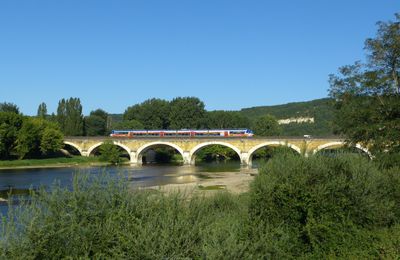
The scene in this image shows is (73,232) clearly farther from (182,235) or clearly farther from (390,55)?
(390,55)

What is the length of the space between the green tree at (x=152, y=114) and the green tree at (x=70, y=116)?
24.9 metres

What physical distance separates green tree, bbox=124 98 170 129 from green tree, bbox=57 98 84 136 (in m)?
24.9

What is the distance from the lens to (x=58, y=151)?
255 ft

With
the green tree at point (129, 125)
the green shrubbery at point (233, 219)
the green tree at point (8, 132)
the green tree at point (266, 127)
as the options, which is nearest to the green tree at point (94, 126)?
the green tree at point (129, 125)

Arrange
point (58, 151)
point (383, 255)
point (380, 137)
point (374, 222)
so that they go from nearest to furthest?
point (383, 255)
point (374, 222)
point (380, 137)
point (58, 151)

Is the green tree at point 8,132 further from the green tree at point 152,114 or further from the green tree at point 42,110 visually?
the green tree at point 152,114

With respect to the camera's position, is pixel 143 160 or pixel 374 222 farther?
pixel 143 160

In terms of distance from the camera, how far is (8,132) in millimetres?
62656

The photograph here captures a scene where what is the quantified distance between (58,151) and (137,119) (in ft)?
128

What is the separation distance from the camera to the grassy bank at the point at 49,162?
6128 cm

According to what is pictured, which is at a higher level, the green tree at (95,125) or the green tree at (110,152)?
the green tree at (95,125)

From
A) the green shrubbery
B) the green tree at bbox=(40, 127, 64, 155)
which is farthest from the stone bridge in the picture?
the green shrubbery

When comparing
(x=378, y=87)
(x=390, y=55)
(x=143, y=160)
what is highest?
(x=390, y=55)

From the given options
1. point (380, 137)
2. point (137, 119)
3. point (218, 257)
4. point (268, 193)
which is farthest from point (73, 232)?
point (137, 119)
